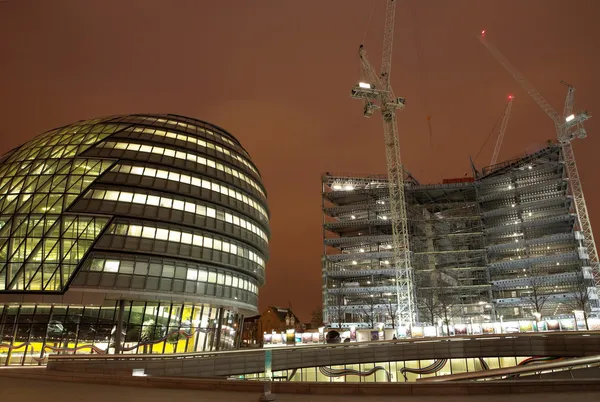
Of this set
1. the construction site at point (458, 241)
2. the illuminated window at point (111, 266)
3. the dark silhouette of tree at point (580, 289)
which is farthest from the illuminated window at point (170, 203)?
the dark silhouette of tree at point (580, 289)

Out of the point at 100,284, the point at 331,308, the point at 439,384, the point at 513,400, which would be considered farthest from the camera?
the point at 331,308

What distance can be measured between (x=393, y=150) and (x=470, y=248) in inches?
1395

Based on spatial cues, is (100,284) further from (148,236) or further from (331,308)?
(331,308)

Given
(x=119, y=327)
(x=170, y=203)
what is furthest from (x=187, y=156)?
(x=119, y=327)

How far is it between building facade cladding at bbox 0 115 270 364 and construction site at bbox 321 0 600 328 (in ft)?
167

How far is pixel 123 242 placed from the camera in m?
52.2

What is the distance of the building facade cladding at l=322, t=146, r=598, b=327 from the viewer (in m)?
103

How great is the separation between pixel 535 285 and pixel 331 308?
2064 inches

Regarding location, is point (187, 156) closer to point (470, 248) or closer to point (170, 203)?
point (170, 203)

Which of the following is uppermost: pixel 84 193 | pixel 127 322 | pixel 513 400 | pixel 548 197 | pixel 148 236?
pixel 548 197

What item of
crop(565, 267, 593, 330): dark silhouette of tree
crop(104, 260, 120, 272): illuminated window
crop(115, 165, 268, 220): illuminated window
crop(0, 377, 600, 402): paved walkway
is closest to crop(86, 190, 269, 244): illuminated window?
crop(115, 165, 268, 220): illuminated window

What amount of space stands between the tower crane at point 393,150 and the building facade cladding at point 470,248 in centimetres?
653

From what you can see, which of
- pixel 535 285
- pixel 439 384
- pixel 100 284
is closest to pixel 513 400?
pixel 439 384

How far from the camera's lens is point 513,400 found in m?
13.4
